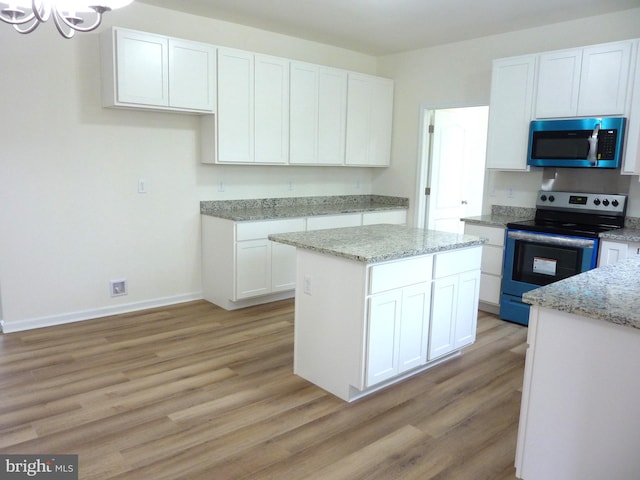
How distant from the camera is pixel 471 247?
3287 mm

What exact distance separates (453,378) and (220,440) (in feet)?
5.18

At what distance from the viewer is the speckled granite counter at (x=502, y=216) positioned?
4.43 m

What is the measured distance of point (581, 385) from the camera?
5.91ft

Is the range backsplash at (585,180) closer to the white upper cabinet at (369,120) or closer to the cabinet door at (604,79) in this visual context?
the cabinet door at (604,79)

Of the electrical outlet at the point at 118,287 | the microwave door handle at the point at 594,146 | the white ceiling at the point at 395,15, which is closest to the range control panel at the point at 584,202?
the microwave door handle at the point at 594,146

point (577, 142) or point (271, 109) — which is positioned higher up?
point (271, 109)

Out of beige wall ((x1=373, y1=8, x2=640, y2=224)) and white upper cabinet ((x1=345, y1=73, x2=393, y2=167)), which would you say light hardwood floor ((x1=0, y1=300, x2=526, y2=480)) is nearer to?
beige wall ((x1=373, y1=8, x2=640, y2=224))

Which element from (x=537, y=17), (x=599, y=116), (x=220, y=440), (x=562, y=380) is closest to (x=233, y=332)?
(x=220, y=440)

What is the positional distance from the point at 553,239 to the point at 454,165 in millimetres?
2078

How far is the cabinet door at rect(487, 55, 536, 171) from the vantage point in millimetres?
4250

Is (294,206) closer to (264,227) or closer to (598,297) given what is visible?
(264,227)

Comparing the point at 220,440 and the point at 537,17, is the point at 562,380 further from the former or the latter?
the point at 537,17

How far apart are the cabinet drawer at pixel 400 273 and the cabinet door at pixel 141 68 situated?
240 centimetres

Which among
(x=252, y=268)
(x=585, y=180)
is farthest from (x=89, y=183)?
(x=585, y=180)
